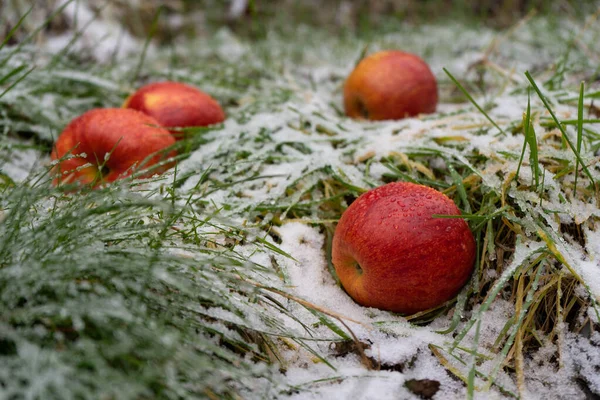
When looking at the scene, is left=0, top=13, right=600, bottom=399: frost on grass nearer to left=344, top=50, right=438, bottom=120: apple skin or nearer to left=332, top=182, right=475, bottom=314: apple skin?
left=332, top=182, right=475, bottom=314: apple skin

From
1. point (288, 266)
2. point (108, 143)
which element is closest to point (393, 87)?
point (288, 266)

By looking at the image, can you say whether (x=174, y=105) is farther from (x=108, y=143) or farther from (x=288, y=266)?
(x=288, y=266)

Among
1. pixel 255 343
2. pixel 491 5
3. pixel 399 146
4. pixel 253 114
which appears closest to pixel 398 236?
pixel 255 343

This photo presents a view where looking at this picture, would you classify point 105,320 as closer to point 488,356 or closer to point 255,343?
point 255,343

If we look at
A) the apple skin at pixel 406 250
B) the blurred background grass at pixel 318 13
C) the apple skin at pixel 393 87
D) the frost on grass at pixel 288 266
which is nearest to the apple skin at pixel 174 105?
the frost on grass at pixel 288 266

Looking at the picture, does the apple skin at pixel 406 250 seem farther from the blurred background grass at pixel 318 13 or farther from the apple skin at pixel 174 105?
the blurred background grass at pixel 318 13
